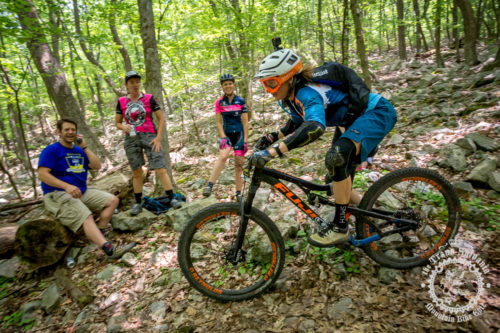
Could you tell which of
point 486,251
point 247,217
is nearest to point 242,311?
point 247,217

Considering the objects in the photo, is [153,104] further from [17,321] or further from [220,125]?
[17,321]

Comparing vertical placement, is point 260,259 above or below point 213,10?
below

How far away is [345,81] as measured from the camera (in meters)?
2.68

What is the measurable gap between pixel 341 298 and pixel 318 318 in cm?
38

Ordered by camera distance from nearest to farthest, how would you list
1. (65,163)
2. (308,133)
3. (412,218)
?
(308,133) < (412,218) < (65,163)

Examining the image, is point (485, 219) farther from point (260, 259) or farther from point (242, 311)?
point (242, 311)

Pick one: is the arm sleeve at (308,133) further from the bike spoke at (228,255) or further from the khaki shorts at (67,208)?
the khaki shorts at (67,208)

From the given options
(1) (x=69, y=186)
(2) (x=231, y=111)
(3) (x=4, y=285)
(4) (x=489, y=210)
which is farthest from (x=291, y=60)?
(3) (x=4, y=285)

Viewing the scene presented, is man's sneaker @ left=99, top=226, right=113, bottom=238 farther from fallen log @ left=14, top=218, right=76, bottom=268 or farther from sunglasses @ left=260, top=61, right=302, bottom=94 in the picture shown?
sunglasses @ left=260, top=61, right=302, bottom=94

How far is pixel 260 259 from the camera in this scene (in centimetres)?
321

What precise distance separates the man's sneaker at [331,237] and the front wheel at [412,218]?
0.21 meters

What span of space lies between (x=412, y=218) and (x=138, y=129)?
5.18 metres

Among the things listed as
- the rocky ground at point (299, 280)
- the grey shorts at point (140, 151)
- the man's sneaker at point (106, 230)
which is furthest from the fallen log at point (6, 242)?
the grey shorts at point (140, 151)
